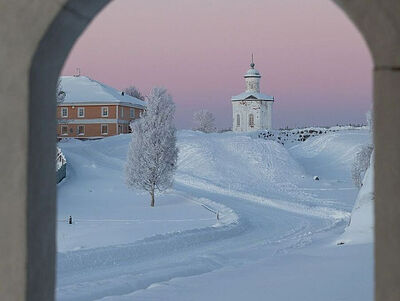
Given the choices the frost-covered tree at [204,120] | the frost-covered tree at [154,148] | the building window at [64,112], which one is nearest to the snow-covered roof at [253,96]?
the frost-covered tree at [204,120]

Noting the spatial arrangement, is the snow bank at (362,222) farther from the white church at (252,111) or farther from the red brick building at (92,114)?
the white church at (252,111)

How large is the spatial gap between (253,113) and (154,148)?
42946mm

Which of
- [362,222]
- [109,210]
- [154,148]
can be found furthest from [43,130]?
[154,148]

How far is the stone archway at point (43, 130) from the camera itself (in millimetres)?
2904

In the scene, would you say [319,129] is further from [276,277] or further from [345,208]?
[276,277]

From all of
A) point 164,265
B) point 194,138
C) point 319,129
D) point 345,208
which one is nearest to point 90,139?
point 194,138

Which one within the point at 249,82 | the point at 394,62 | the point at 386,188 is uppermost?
the point at 249,82

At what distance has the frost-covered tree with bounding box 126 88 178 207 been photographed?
111ft

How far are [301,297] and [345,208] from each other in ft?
80.0

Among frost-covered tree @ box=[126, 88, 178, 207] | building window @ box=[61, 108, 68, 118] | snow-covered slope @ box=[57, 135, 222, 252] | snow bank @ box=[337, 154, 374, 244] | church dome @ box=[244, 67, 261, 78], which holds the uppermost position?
church dome @ box=[244, 67, 261, 78]

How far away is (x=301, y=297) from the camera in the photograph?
10047 mm

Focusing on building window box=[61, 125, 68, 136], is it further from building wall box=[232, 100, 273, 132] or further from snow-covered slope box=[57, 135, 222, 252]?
building wall box=[232, 100, 273, 132]

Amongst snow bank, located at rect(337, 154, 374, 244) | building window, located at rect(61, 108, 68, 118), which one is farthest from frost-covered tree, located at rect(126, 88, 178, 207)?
building window, located at rect(61, 108, 68, 118)

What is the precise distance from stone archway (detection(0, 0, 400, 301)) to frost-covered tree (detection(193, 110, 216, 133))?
8721cm
